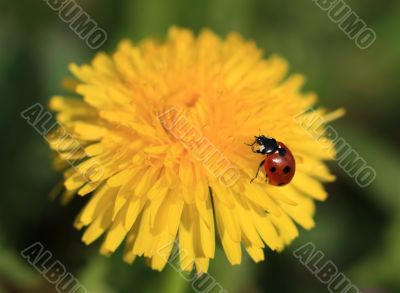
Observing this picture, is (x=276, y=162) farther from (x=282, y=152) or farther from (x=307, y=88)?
(x=307, y=88)

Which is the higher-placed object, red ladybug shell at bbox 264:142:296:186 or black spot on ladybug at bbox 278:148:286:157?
black spot on ladybug at bbox 278:148:286:157

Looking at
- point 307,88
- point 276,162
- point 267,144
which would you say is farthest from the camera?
point 307,88

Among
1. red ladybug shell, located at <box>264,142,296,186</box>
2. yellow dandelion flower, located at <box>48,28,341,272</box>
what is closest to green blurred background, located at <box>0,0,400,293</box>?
yellow dandelion flower, located at <box>48,28,341,272</box>

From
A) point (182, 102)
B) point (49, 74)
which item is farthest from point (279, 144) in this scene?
point (49, 74)

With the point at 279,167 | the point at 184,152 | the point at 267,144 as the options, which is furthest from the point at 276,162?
the point at 184,152

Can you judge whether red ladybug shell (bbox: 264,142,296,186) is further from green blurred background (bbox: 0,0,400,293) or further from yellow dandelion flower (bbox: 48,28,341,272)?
green blurred background (bbox: 0,0,400,293)

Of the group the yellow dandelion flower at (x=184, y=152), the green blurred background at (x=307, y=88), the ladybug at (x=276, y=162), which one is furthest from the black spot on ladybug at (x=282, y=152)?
the green blurred background at (x=307, y=88)

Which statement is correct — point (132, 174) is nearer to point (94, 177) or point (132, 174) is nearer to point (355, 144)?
point (94, 177)

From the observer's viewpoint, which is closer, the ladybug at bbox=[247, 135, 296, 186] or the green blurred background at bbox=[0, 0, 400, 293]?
the ladybug at bbox=[247, 135, 296, 186]
